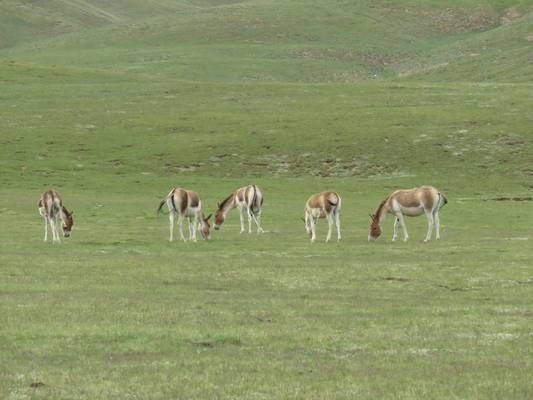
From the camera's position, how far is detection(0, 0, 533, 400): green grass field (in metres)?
16.6

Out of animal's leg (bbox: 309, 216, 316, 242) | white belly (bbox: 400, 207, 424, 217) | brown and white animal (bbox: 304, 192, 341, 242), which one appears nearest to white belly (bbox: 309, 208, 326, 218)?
brown and white animal (bbox: 304, 192, 341, 242)

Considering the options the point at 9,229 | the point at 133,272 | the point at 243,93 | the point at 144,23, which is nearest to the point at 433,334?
the point at 133,272

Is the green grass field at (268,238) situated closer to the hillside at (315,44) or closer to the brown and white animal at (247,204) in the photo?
the hillside at (315,44)

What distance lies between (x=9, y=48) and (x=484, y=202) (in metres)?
150

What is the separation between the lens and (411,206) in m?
39.3

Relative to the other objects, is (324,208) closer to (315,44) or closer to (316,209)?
(316,209)

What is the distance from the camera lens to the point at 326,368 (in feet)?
53.8

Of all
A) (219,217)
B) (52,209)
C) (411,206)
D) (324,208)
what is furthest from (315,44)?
(52,209)

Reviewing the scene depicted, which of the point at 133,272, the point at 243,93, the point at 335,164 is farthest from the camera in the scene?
the point at 243,93

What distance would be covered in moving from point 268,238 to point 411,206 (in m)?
5.53

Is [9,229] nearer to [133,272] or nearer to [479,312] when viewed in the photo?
[133,272]

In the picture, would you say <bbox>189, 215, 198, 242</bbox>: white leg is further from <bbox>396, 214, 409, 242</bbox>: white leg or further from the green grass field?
<bbox>396, 214, 409, 242</bbox>: white leg

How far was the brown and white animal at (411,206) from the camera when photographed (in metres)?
38.8

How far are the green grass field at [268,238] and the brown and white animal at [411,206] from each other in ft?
3.89
